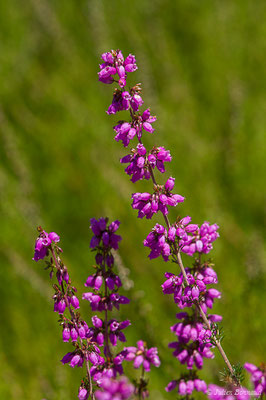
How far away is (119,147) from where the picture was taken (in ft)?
22.0

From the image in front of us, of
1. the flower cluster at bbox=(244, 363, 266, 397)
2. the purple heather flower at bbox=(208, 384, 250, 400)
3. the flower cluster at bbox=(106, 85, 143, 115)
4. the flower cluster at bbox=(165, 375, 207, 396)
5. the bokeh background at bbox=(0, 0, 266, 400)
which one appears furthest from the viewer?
the bokeh background at bbox=(0, 0, 266, 400)

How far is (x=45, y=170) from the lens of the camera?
20.7ft

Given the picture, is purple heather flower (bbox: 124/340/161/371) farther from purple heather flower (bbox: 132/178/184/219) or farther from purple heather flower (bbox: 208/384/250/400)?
purple heather flower (bbox: 132/178/184/219)

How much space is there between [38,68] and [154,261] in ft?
12.4

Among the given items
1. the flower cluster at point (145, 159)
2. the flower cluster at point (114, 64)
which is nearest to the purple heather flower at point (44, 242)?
the flower cluster at point (145, 159)

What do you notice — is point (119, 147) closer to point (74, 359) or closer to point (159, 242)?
point (159, 242)

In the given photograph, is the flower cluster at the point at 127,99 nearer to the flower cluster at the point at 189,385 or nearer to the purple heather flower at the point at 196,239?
the purple heather flower at the point at 196,239

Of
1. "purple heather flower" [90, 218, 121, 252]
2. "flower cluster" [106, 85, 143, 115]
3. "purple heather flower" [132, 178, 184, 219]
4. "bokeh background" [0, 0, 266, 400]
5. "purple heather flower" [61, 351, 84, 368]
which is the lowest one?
"purple heather flower" [61, 351, 84, 368]

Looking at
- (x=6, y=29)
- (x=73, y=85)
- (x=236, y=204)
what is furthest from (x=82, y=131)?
(x=236, y=204)

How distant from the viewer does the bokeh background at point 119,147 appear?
5285 millimetres

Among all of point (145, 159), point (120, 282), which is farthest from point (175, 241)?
point (145, 159)

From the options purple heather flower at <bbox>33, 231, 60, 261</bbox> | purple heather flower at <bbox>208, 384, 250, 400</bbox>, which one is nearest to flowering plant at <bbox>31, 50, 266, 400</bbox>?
purple heather flower at <bbox>33, 231, 60, 261</bbox>

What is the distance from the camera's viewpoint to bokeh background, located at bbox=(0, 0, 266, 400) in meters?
5.29

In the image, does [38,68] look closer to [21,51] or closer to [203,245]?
[21,51]
